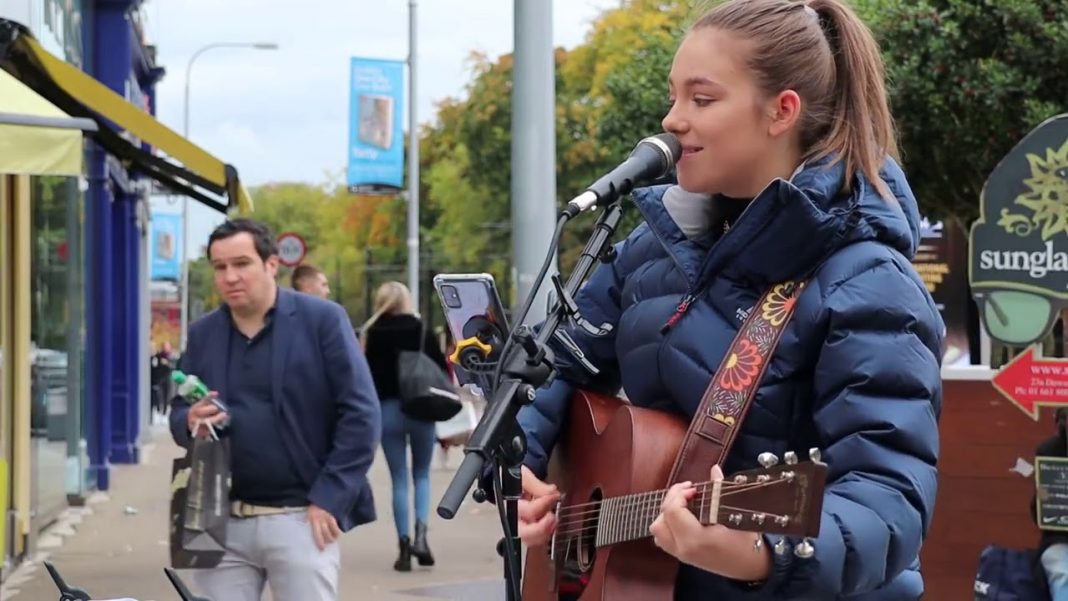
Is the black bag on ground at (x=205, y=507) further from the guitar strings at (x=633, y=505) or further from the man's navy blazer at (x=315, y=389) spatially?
the guitar strings at (x=633, y=505)

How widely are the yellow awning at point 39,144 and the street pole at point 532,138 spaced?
8.34 feet

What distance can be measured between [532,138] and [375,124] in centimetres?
2018

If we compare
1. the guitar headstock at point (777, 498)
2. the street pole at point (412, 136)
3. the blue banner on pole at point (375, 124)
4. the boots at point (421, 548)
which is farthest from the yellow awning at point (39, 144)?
the street pole at point (412, 136)

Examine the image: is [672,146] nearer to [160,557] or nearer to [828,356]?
[828,356]

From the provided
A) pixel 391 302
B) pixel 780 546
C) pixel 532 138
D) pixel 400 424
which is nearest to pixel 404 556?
pixel 400 424

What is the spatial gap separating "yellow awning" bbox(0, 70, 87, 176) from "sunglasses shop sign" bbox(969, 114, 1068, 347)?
3.67 metres

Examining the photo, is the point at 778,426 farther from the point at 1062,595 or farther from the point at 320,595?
the point at 1062,595

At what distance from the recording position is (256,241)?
5.95m

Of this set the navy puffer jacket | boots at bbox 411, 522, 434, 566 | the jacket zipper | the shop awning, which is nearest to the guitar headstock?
the navy puffer jacket

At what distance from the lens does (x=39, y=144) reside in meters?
6.38

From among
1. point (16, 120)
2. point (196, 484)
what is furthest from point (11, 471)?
point (196, 484)

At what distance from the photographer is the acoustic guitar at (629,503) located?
2.04m

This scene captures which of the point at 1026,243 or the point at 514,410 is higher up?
the point at 1026,243

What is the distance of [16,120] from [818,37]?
4550 millimetres
